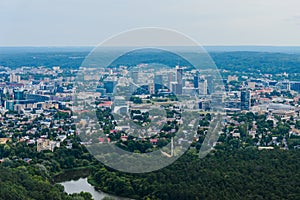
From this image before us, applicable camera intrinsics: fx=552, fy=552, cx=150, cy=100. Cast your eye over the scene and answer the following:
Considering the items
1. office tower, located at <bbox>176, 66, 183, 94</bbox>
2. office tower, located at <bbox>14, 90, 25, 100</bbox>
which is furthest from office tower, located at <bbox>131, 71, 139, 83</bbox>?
office tower, located at <bbox>14, 90, 25, 100</bbox>

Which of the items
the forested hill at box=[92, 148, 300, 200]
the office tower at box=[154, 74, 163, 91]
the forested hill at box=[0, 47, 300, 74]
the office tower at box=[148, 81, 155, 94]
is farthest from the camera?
the forested hill at box=[0, 47, 300, 74]

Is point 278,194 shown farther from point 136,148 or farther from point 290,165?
point 136,148

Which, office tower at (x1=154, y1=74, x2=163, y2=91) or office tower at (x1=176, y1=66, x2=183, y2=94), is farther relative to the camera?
office tower at (x1=154, y1=74, x2=163, y2=91)

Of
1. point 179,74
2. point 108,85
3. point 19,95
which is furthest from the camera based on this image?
point 19,95

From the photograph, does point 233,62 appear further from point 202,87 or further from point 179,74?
point 179,74

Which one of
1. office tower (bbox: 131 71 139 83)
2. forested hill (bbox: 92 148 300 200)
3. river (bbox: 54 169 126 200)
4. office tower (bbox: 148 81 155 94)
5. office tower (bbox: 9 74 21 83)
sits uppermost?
office tower (bbox: 131 71 139 83)

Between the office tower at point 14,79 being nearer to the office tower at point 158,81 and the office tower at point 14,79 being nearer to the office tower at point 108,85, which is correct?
the office tower at point 108,85

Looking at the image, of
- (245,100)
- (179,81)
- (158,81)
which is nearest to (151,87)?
(158,81)

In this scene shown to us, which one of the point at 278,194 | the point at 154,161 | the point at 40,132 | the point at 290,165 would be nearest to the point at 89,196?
the point at 154,161

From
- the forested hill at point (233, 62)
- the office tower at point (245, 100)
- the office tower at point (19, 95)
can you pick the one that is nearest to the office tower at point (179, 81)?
the office tower at point (245, 100)

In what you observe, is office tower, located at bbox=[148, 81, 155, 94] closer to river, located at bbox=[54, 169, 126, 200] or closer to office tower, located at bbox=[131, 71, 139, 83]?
office tower, located at bbox=[131, 71, 139, 83]

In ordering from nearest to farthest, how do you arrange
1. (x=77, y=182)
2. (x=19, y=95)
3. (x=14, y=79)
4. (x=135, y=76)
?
(x=77, y=182)
(x=135, y=76)
(x=19, y=95)
(x=14, y=79)
